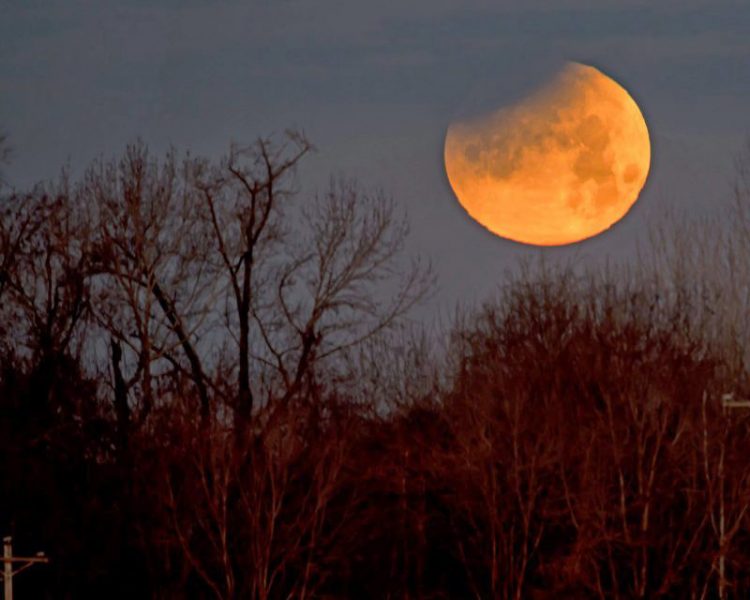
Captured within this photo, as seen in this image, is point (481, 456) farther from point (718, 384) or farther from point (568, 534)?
point (718, 384)

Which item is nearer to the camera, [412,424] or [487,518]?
[487,518]

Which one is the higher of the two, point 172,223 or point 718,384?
point 172,223

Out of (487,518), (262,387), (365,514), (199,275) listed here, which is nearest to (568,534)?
(487,518)

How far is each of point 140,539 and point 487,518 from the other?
798 centimetres

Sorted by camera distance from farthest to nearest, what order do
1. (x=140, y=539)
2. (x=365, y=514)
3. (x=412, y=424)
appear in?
1. (x=412, y=424)
2. (x=365, y=514)
3. (x=140, y=539)

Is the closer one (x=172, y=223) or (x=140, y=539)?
(x=140, y=539)

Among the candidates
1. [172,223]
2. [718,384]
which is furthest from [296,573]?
[718,384]

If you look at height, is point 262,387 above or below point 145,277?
below

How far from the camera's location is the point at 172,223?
136 feet

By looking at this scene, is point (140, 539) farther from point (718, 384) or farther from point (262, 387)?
point (718, 384)

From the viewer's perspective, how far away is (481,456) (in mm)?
39469

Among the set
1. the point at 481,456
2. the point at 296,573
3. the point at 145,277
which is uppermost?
the point at 145,277

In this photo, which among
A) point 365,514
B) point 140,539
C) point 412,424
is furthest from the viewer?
point 412,424

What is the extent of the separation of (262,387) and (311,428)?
149 centimetres
